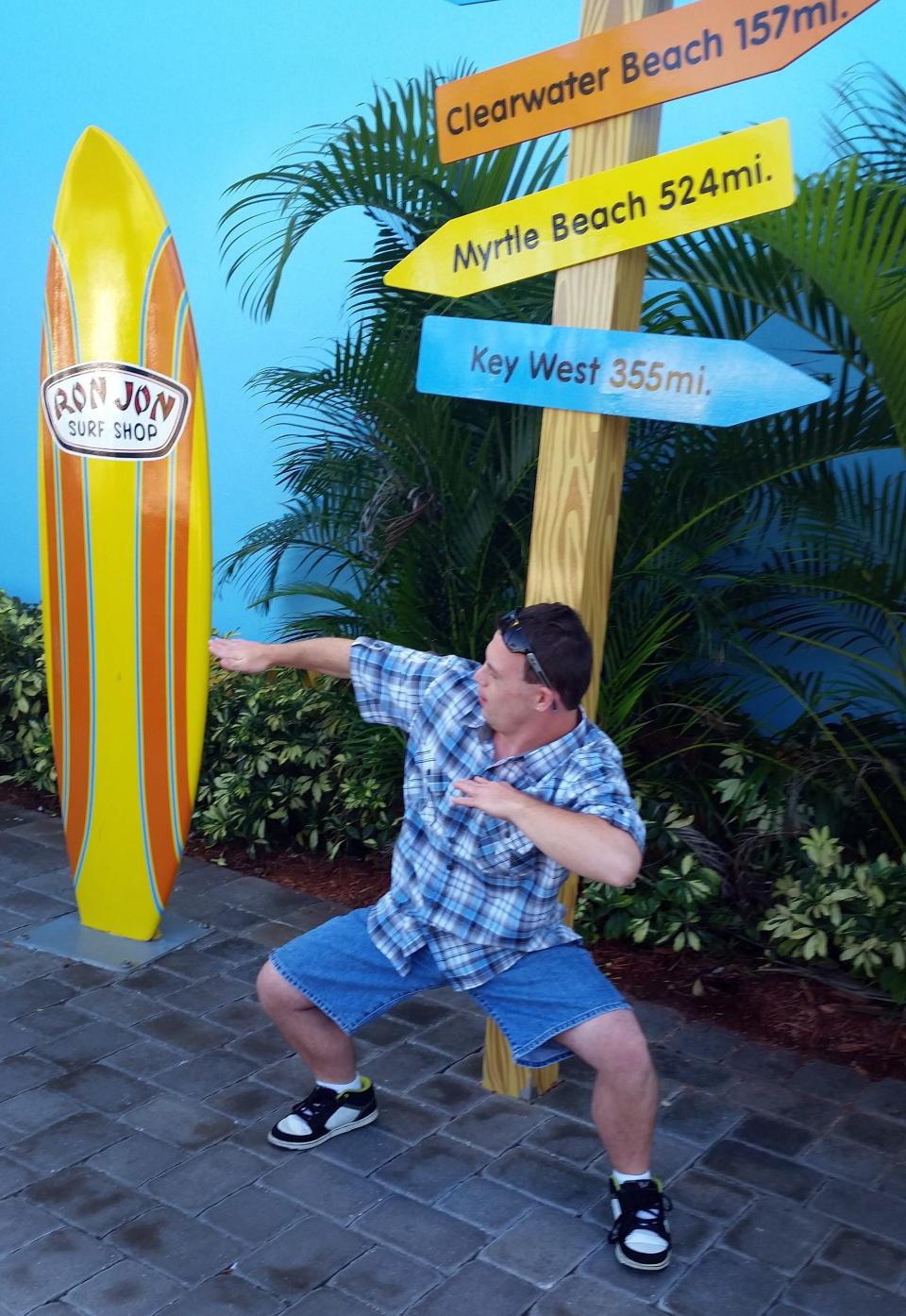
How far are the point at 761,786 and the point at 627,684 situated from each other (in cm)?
59

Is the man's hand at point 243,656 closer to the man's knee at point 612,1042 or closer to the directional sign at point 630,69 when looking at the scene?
the man's knee at point 612,1042

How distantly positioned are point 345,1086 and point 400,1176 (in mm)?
253

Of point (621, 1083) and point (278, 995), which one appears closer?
point (621, 1083)

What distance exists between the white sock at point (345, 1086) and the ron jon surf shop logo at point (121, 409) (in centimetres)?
185

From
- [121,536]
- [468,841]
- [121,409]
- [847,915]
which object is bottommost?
[847,915]

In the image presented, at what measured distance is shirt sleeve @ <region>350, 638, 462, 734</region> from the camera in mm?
2842

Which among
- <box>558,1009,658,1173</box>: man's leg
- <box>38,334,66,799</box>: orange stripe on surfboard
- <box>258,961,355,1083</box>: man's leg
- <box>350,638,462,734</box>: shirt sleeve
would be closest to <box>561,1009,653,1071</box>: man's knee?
<box>558,1009,658,1173</box>: man's leg

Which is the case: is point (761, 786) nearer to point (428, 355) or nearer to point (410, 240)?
point (428, 355)

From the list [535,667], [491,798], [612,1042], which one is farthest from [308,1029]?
[535,667]

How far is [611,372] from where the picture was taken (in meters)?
2.73

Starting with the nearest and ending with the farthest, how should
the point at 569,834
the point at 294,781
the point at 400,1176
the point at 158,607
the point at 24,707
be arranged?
the point at 569,834 < the point at 400,1176 < the point at 158,607 < the point at 294,781 < the point at 24,707

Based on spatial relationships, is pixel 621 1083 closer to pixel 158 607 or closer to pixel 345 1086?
pixel 345 1086

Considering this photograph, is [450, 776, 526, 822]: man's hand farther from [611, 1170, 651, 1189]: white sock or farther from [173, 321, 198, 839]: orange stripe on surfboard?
[173, 321, 198, 839]: orange stripe on surfboard

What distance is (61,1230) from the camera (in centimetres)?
261
